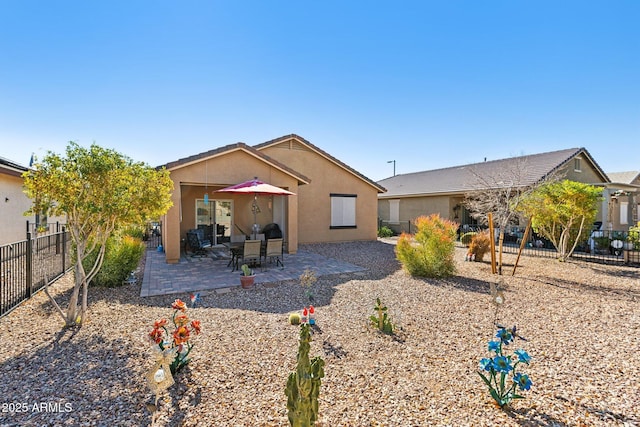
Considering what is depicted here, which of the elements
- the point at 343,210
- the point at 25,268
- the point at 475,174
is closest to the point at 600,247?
the point at 475,174

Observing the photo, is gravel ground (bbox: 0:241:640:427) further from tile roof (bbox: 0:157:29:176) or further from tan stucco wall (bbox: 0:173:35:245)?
tan stucco wall (bbox: 0:173:35:245)

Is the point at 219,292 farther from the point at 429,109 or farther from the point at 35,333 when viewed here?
the point at 429,109

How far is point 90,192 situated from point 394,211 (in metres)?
21.3

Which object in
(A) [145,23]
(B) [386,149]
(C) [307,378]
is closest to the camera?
(C) [307,378]

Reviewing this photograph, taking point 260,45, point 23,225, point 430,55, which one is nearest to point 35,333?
point 260,45

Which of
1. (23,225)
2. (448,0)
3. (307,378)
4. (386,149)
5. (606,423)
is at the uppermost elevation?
(448,0)

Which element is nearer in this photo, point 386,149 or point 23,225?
point 23,225

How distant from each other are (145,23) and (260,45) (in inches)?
143

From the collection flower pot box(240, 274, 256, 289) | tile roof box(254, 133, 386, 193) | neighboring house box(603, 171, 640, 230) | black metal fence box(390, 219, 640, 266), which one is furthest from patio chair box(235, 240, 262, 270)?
neighboring house box(603, 171, 640, 230)

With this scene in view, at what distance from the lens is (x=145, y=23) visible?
8.46 metres

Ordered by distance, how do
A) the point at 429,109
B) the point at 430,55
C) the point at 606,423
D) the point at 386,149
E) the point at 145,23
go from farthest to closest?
the point at 386,149 < the point at 429,109 < the point at 430,55 < the point at 145,23 < the point at 606,423

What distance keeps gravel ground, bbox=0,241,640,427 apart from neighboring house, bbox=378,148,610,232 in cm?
1187

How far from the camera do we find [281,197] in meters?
13.8

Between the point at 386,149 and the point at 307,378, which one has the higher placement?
the point at 386,149
